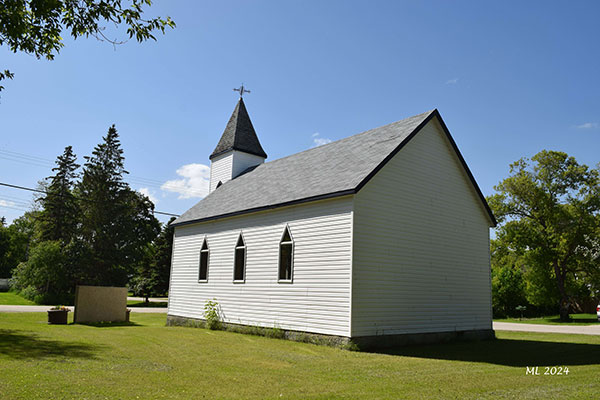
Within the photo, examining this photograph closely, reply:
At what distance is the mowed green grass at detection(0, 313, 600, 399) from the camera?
7.80 meters

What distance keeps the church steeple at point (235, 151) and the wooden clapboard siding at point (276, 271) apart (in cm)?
687

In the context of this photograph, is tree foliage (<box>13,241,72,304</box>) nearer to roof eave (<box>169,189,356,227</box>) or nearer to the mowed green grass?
roof eave (<box>169,189,356,227</box>)

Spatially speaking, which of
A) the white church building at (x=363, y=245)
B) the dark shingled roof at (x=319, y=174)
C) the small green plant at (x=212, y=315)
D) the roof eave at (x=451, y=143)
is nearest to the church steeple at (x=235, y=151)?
the dark shingled roof at (x=319, y=174)

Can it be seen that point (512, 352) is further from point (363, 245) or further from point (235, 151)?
point (235, 151)

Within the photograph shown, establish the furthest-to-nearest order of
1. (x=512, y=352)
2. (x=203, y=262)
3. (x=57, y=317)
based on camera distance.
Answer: (x=203, y=262) → (x=57, y=317) → (x=512, y=352)

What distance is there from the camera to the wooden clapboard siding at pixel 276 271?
14664 millimetres

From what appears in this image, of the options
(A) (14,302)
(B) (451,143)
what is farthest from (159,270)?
(B) (451,143)

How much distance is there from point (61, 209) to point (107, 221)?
6.21 m

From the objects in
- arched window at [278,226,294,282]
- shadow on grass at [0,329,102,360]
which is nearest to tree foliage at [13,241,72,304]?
shadow on grass at [0,329,102,360]

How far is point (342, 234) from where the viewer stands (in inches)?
578

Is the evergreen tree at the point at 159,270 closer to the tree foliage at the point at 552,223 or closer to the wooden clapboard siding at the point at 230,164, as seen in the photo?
the wooden clapboard siding at the point at 230,164

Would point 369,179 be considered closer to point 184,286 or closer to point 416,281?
point 416,281

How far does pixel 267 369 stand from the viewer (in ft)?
33.4

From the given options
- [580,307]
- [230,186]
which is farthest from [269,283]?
[580,307]
